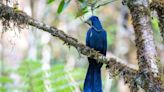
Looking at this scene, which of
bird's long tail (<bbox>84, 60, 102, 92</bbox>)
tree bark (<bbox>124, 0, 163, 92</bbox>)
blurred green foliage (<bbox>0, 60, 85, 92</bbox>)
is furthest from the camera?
blurred green foliage (<bbox>0, 60, 85, 92</bbox>)

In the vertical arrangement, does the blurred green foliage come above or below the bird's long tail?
above

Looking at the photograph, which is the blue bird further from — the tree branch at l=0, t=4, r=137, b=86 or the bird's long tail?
the tree branch at l=0, t=4, r=137, b=86

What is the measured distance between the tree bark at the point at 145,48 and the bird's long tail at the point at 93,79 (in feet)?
1.15

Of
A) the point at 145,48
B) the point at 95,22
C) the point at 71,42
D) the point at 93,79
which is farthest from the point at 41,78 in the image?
the point at 145,48

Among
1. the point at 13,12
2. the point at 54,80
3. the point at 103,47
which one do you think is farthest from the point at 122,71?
the point at 54,80

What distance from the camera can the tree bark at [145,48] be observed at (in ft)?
7.29

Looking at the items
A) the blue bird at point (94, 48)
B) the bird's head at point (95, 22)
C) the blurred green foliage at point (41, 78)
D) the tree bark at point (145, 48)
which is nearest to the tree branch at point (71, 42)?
the tree bark at point (145, 48)

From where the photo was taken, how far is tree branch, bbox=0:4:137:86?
231cm

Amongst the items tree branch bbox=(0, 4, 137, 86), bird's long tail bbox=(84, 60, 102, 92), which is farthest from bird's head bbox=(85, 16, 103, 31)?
tree branch bbox=(0, 4, 137, 86)

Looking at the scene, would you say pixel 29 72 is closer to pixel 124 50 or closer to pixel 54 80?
pixel 54 80

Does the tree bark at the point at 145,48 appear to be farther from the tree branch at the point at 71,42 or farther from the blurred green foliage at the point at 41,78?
the blurred green foliage at the point at 41,78

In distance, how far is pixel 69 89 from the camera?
386cm

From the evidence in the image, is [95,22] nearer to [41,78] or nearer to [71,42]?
[71,42]

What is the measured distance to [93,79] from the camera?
266 centimetres
